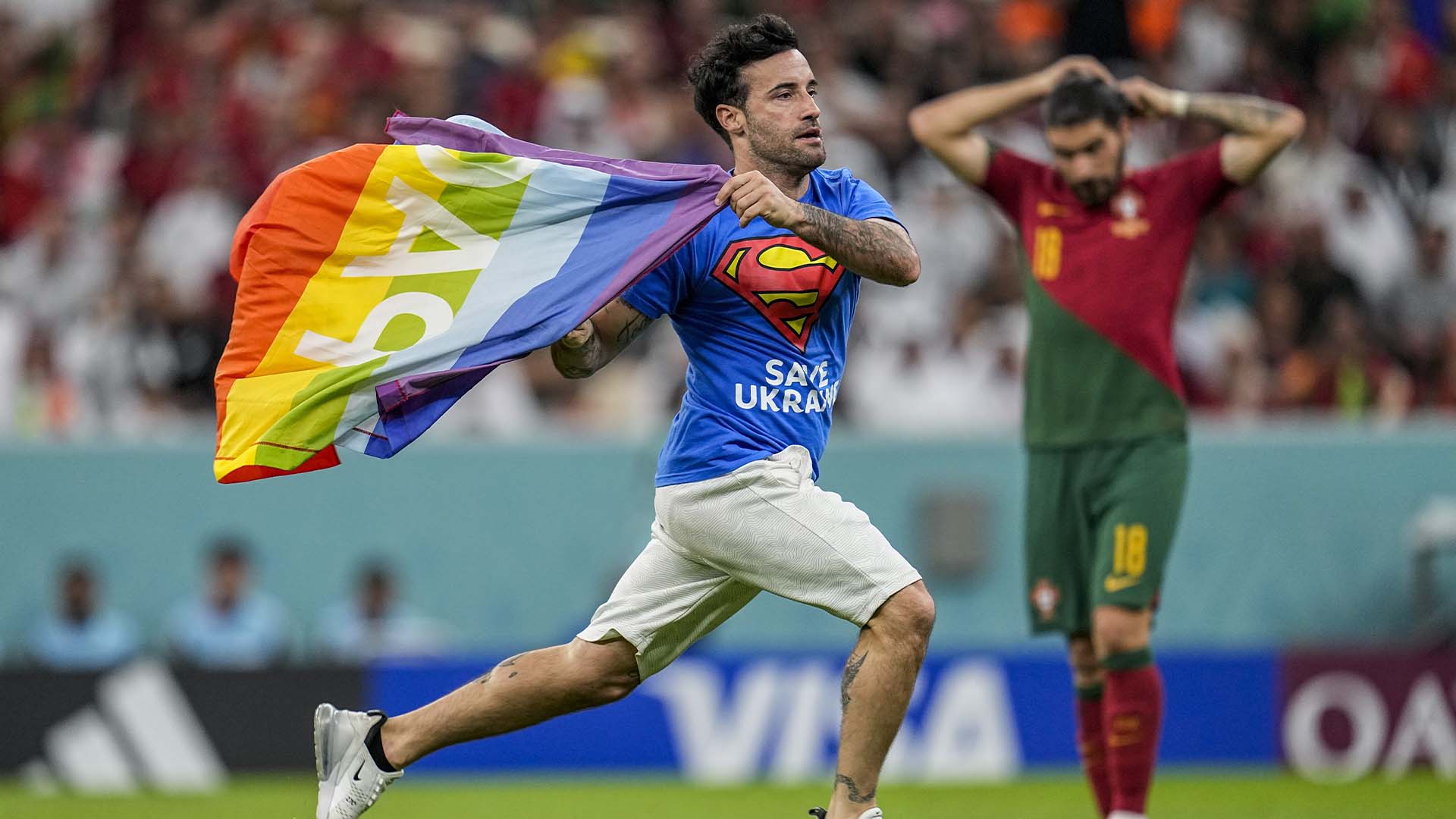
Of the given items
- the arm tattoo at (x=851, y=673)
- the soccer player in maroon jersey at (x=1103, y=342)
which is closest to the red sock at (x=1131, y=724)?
the soccer player in maroon jersey at (x=1103, y=342)

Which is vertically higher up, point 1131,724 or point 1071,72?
point 1071,72

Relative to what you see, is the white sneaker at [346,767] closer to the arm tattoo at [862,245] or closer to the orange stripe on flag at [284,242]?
the orange stripe on flag at [284,242]

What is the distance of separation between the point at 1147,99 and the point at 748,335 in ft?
8.96

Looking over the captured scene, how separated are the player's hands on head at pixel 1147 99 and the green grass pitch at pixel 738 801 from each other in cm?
344

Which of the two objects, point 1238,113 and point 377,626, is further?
point 377,626

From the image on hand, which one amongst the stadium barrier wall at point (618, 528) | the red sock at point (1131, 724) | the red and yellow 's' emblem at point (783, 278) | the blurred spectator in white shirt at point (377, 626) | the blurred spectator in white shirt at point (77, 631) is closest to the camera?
the red and yellow 's' emblem at point (783, 278)

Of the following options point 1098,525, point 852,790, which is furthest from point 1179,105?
point 852,790

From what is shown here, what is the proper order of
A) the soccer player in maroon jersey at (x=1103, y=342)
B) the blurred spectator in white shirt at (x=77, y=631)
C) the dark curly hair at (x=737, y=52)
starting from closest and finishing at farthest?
the dark curly hair at (x=737, y=52), the soccer player in maroon jersey at (x=1103, y=342), the blurred spectator in white shirt at (x=77, y=631)

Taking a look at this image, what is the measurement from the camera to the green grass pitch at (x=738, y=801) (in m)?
10.2

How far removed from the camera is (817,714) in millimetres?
12078

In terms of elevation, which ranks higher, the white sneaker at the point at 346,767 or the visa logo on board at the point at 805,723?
the white sneaker at the point at 346,767

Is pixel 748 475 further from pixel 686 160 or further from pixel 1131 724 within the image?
pixel 686 160

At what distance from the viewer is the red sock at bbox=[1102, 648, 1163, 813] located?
7961 mm

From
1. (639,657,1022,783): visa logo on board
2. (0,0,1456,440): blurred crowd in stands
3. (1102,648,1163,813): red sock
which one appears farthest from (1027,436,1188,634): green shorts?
(0,0,1456,440): blurred crowd in stands
